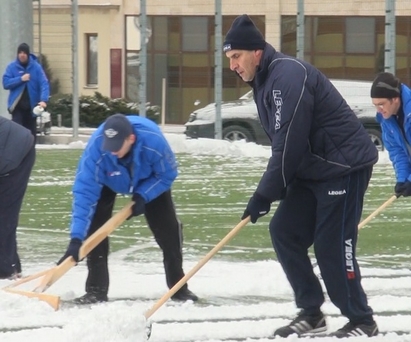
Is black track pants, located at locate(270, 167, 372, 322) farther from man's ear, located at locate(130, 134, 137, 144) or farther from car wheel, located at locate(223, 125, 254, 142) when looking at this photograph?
car wheel, located at locate(223, 125, 254, 142)

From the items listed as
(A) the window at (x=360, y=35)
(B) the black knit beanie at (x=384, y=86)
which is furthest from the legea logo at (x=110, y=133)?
(A) the window at (x=360, y=35)

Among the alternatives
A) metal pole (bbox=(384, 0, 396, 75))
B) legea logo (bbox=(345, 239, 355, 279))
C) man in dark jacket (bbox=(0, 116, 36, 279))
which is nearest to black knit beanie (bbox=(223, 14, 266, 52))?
legea logo (bbox=(345, 239, 355, 279))

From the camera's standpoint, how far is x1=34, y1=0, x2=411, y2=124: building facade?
3147 centimetres

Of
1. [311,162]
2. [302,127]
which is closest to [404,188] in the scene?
[311,162]

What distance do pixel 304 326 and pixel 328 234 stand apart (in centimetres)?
63

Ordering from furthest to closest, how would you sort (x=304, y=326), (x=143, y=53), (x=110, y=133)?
(x=143, y=53), (x=110, y=133), (x=304, y=326)

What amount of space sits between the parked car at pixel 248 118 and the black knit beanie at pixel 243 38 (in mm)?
15226

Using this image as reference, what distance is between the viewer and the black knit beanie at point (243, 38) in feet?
20.3

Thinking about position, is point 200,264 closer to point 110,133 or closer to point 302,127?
point 110,133

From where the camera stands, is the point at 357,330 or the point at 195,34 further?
the point at 195,34

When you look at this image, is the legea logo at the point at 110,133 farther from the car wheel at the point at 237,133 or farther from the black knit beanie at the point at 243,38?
the car wheel at the point at 237,133

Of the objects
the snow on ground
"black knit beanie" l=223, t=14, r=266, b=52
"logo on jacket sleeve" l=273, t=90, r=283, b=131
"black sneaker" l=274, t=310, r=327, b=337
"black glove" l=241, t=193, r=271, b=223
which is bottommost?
the snow on ground

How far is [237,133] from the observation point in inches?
882

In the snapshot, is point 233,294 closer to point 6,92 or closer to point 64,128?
point 6,92
